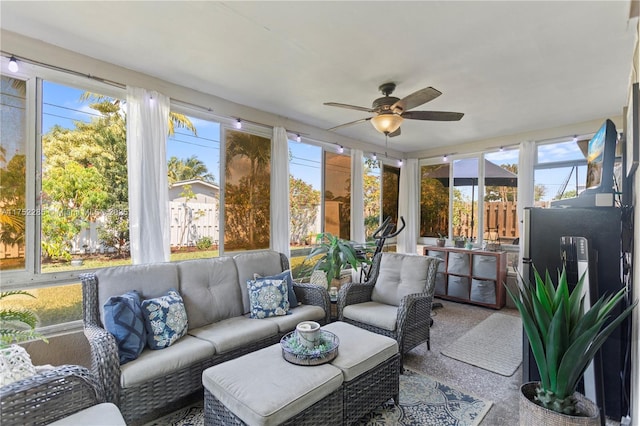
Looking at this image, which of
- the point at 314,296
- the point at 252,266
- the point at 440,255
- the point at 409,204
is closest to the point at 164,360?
the point at 252,266

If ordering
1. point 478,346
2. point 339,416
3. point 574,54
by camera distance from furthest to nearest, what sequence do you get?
1. point 478,346
2. point 574,54
3. point 339,416

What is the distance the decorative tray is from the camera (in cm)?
190

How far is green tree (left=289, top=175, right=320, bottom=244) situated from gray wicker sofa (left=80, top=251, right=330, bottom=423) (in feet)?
3.98

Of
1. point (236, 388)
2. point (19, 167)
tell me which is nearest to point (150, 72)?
point (19, 167)

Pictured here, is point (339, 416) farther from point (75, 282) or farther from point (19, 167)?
point (19, 167)

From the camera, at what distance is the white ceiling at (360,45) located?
2.07 metres

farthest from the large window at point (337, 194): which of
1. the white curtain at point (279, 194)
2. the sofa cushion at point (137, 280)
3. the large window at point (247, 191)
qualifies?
the sofa cushion at point (137, 280)

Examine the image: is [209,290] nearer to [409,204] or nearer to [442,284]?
[442,284]

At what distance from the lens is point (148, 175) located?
9.91ft

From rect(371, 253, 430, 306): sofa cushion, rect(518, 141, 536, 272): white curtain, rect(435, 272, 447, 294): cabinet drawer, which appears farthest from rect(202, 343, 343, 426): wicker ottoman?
rect(518, 141, 536, 272): white curtain

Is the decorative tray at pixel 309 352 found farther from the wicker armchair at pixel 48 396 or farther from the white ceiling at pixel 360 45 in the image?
the white ceiling at pixel 360 45

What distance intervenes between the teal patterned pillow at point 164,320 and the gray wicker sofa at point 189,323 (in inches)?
2.2

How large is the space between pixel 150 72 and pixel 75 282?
2093 millimetres

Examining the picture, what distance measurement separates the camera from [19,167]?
2465 millimetres
